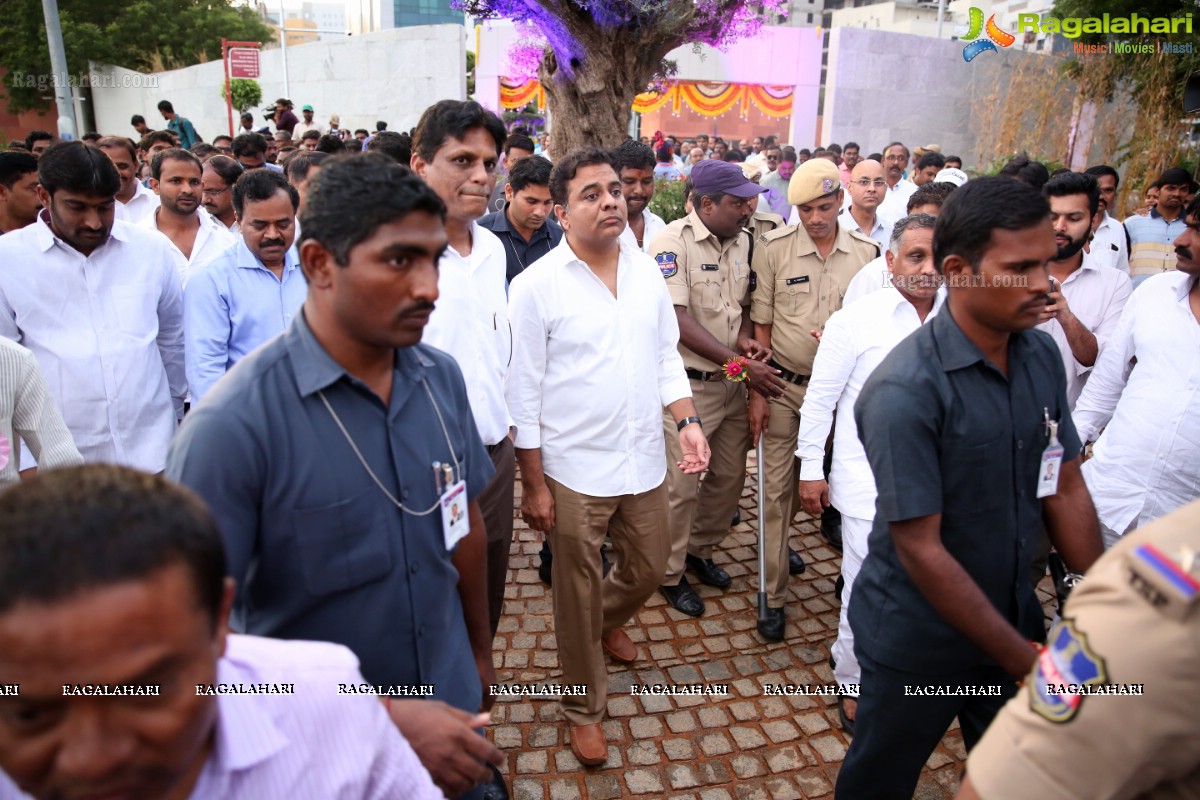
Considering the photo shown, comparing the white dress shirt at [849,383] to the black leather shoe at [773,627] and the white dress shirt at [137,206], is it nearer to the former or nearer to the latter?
the black leather shoe at [773,627]

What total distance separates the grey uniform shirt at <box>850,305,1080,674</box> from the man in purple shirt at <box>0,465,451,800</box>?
1.71 metres

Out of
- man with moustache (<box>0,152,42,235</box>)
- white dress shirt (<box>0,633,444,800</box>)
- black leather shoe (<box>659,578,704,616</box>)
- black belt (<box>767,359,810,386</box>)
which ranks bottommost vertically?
black leather shoe (<box>659,578,704,616</box>)

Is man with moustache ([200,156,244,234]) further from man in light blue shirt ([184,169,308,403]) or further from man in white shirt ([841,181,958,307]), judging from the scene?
man in white shirt ([841,181,958,307])

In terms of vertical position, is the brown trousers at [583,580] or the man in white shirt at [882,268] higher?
the man in white shirt at [882,268]

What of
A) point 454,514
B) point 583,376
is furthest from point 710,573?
point 454,514

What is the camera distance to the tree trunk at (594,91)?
9.54 metres

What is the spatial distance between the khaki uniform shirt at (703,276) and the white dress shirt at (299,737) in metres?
3.41

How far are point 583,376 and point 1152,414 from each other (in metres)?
2.42

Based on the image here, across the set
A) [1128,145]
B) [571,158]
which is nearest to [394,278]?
[571,158]

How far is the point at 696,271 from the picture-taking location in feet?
15.2

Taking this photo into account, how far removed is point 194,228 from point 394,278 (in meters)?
4.23

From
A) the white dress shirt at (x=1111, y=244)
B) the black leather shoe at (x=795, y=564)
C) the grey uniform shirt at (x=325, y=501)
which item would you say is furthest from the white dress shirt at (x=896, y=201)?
the grey uniform shirt at (x=325, y=501)

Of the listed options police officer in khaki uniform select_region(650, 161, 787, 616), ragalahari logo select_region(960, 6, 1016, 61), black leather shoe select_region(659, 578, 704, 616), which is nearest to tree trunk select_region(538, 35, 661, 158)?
police officer in khaki uniform select_region(650, 161, 787, 616)

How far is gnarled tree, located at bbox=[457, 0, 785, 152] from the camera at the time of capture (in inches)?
353
